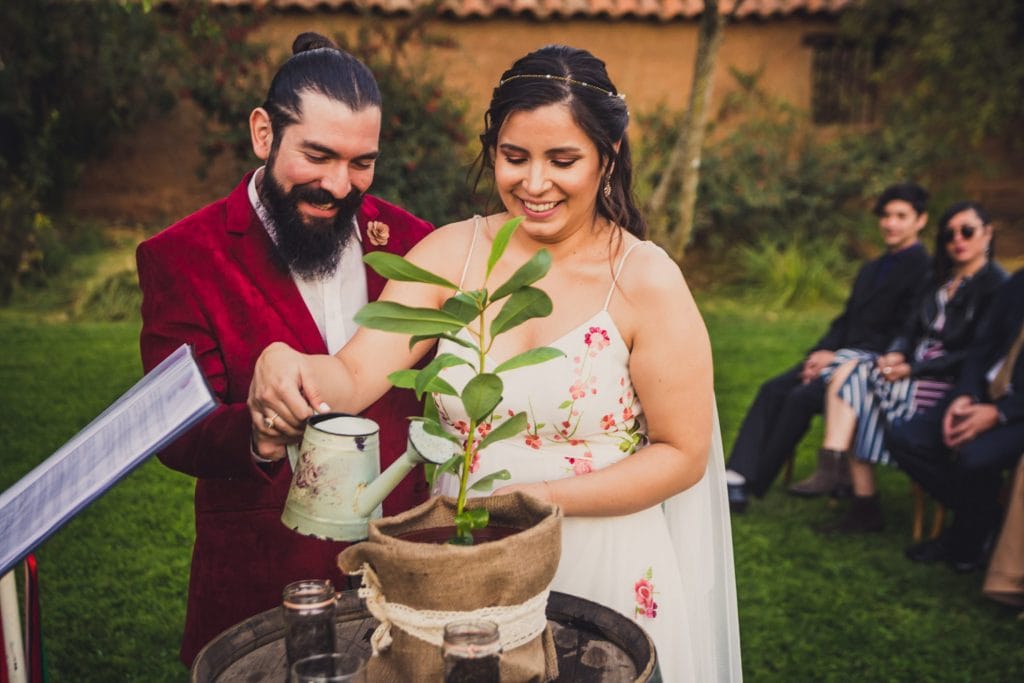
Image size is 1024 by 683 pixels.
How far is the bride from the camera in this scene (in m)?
2.17

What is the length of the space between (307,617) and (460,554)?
0.97 feet

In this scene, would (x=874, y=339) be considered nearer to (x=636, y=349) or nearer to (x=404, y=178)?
(x=636, y=349)

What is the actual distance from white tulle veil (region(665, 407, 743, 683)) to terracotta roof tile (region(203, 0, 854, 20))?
446 inches

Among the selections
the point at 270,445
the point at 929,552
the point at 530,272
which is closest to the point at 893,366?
the point at 929,552

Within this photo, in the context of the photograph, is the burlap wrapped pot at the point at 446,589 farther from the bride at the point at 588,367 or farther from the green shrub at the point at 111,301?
the green shrub at the point at 111,301

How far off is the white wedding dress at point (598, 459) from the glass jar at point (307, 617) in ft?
2.37

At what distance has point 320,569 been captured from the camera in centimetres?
251

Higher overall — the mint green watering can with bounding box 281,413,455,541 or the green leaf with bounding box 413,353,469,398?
the green leaf with bounding box 413,353,469,398

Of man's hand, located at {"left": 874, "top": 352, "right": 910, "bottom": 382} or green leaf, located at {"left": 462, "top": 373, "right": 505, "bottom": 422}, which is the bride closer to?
green leaf, located at {"left": 462, "top": 373, "right": 505, "bottom": 422}

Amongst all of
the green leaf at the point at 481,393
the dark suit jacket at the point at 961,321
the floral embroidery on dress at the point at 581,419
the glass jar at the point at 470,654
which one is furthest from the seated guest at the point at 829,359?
the glass jar at the point at 470,654

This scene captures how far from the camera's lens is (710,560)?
2.56 meters

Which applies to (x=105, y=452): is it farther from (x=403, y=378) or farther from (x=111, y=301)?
(x=111, y=301)

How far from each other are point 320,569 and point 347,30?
11.6m

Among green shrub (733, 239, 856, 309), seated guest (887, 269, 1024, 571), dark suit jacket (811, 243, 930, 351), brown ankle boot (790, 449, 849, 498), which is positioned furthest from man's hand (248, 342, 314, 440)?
green shrub (733, 239, 856, 309)
